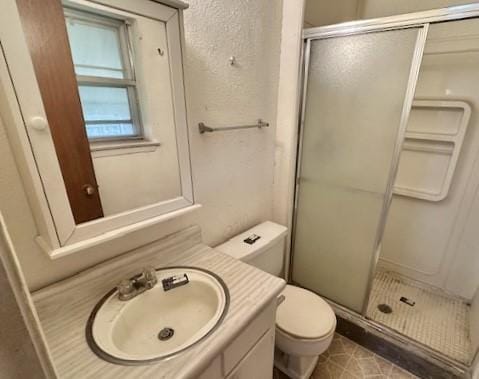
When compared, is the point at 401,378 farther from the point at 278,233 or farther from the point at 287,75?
the point at 287,75

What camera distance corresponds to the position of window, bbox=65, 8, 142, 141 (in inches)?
27.6

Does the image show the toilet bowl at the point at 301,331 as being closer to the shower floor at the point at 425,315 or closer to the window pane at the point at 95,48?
the shower floor at the point at 425,315

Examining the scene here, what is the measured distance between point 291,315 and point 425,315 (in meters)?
1.17

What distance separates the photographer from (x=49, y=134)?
654mm

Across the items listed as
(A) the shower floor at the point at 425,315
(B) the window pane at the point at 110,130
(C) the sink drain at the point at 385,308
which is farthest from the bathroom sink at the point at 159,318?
(C) the sink drain at the point at 385,308

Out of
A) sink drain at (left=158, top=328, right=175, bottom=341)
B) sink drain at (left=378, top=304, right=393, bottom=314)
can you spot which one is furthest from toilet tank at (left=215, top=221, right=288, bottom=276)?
sink drain at (left=378, top=304, right=393, bottom=314)

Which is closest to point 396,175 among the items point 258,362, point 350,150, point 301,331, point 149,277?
point 350,150

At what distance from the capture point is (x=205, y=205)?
126 centimetres

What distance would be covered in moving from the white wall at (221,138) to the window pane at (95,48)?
26 cm

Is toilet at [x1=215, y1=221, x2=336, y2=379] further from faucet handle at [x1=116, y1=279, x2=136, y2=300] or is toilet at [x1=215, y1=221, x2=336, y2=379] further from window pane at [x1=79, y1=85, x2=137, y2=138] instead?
window pane at [x1=79, y1=85, x2=137, y2=138]

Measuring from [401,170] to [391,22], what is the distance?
44.1 inches

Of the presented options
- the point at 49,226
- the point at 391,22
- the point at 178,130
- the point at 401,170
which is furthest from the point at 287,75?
the point at 49,226

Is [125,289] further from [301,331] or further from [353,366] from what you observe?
[353,366]

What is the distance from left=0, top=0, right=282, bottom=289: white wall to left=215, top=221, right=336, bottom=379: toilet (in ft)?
0.44
